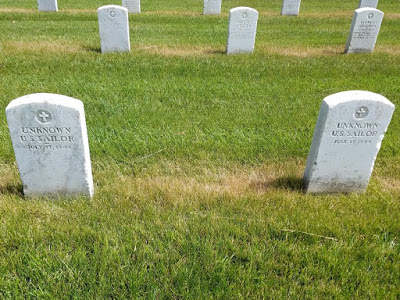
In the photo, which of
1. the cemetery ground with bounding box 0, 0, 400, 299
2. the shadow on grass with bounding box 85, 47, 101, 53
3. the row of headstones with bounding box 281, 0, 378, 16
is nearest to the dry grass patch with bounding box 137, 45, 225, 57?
the cemetery ground with bounding box 0, 0, 400, 299

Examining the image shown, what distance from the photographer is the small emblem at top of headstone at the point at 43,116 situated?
2.95 m

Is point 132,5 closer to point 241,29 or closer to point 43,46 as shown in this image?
point 43,46

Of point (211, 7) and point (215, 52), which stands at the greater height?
point (211, 7)

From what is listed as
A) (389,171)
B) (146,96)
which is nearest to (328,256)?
(389,171)

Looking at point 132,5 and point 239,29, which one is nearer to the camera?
point 239,29

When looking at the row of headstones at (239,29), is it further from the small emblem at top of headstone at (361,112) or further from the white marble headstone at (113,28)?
the small emblem at top of headstone at (361,112)

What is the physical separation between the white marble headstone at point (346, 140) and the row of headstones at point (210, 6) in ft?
40.6

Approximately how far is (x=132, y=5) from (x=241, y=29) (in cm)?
721

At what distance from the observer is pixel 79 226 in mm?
2910

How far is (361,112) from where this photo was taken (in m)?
3.21

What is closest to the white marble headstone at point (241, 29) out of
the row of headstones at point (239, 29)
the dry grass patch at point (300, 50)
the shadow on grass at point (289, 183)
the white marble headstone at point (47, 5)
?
the row of headstones at point (239, 29)

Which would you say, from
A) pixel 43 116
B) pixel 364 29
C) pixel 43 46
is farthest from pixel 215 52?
pixel 43 116

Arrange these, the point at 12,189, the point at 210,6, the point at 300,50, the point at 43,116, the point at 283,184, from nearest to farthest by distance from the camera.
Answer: the point at 43,116
the point at 12,189
the point at 283,184
the point at 300,50
the point at 210,6

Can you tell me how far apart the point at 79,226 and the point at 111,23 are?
694cm
